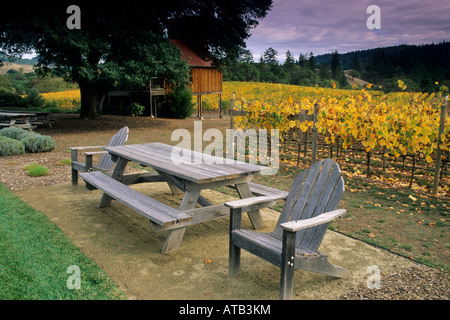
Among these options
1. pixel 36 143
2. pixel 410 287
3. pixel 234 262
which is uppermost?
pixel 36 143

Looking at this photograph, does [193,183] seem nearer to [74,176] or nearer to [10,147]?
[74,176]

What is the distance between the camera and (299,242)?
311cm

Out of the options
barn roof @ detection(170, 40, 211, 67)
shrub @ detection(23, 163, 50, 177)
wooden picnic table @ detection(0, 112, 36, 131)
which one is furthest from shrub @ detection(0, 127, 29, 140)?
barn roof @ detection(170, 40, 211, 67)

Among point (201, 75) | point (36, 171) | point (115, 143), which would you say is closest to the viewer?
point (115, 143)

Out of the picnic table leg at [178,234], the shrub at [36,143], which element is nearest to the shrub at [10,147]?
the shrub at [36,143]

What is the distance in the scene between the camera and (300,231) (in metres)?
3.16

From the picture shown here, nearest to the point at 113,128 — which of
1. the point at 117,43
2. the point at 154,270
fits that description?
the point at 117,43

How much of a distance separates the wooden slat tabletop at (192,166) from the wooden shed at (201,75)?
17502 mm

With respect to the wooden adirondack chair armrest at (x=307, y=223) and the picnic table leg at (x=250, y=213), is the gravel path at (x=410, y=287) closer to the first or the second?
the wooden adirondack chair armrest at (x=307, y=223)

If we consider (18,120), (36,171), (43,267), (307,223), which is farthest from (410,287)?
(18,120)

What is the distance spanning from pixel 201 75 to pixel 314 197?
2056cm

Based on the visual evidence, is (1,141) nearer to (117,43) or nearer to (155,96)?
(117,43)
